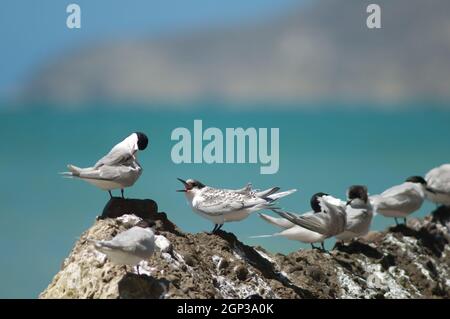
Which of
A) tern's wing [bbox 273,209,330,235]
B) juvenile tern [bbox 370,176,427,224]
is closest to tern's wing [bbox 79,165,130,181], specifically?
tern's wing [bbox 273,209,330,235]

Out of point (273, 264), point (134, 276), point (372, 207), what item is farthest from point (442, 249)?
point (134, 276)

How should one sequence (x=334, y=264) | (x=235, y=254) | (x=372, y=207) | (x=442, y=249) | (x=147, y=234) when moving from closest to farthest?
1. (x=147, y=234)
2. (x=235, y=254)
3. (x=334, y=264)
4. (x=372, y=207)
5. (x=442, y=249)

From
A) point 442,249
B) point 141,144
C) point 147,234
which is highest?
point 141,144

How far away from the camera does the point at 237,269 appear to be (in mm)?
11258

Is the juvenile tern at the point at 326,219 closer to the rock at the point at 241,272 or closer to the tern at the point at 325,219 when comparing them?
the tern at the point at 325,219

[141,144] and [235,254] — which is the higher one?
[141,144]

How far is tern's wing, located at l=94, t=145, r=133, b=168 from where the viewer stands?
11538mm

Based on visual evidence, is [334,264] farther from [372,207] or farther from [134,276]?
[134,276]

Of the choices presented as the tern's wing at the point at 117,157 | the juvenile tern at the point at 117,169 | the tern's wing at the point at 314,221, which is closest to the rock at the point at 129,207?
the juvenile tern at the point at 117,169

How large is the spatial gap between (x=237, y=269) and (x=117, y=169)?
5.75 ft

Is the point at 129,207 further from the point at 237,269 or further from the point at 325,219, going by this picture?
the point at 325,219

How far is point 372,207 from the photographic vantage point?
14.2 m
